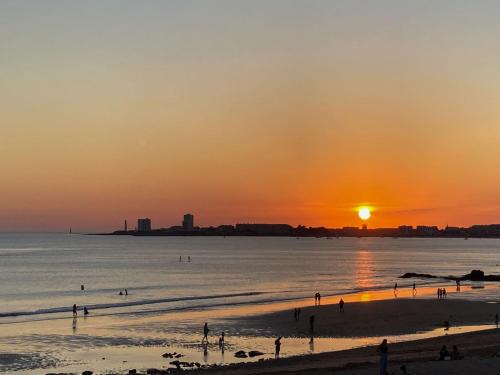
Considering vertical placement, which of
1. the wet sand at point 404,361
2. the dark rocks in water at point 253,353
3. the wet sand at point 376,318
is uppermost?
the wet sand at point 404,361

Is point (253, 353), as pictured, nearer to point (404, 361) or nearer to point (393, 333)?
point (404, 361)

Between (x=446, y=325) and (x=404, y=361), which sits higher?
(x=404, y=361)

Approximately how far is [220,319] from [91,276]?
61.7 m

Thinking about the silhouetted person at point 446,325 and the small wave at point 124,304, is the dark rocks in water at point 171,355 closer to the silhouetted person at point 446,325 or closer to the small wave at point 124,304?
the silhouetted person at point 446,325

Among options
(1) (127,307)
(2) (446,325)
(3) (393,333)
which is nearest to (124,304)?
(1) (127,307)

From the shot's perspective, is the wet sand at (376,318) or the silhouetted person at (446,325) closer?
the wet sand at (376,318)

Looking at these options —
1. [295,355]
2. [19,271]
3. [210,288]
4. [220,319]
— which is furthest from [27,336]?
[19,271]

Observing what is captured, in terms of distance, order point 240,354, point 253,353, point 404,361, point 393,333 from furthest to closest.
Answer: point 393,333
point 253,353
point 240,354
point 404,361

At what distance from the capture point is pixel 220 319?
51.7 metres

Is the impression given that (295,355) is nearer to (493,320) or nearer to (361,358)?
(361,358)

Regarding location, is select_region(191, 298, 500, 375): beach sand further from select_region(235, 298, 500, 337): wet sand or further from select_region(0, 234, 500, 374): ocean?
select_region(0, 234, 500, 374): ocean

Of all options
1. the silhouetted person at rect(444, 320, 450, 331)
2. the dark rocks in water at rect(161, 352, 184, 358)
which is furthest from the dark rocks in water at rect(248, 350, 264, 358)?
the silhouetted person at rect(444, 320, 450, 331)

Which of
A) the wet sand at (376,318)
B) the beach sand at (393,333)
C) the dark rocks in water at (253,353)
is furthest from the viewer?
the wet sand at (376,318)

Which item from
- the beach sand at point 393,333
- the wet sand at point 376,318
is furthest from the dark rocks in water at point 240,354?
the wet sand at point 376,318
